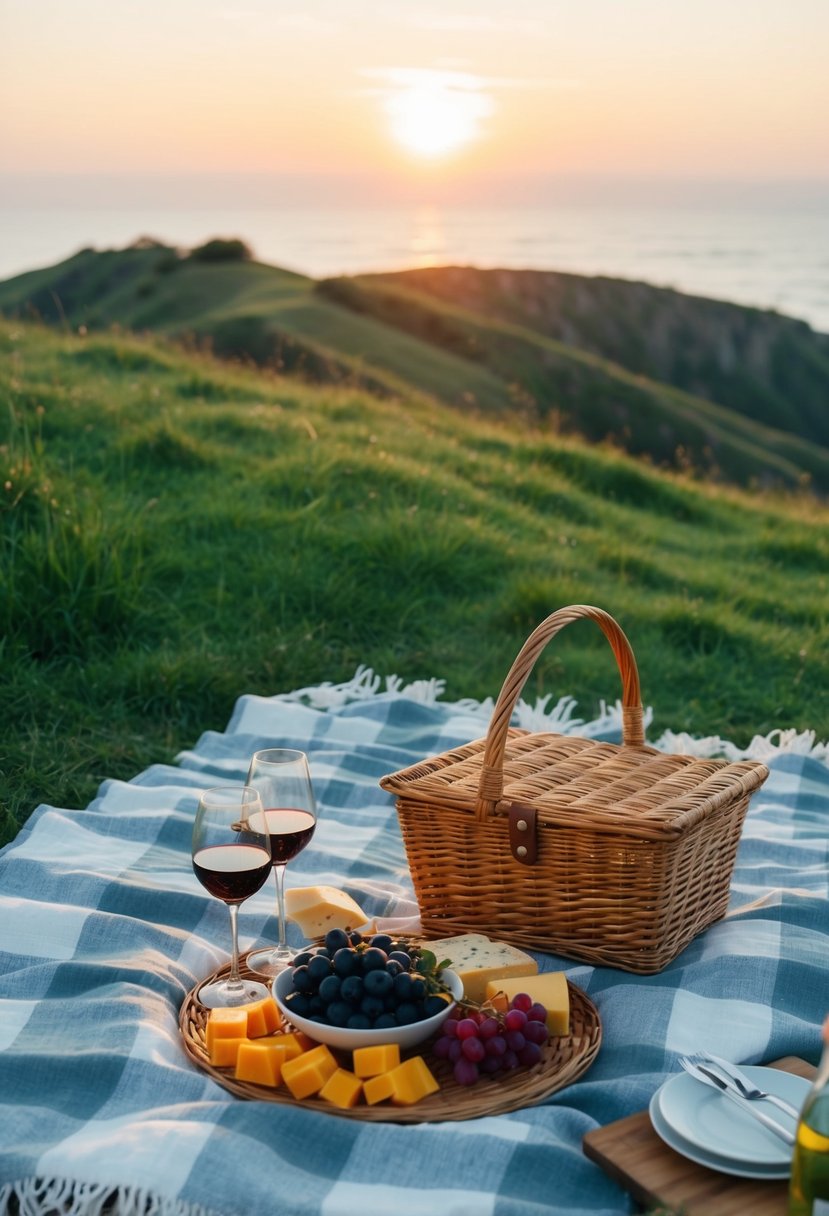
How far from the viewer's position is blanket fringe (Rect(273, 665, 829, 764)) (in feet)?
13.4

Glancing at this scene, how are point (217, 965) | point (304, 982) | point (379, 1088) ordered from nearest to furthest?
1. point (379, 1088)
2. point (304, 982)
3. point (217, 965)

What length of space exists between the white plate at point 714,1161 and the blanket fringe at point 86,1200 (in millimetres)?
690

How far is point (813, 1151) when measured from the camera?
56.1 inches

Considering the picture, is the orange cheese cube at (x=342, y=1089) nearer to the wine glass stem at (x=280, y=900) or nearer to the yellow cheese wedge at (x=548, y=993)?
the yellow cheese wedge at (x=548, y=993)

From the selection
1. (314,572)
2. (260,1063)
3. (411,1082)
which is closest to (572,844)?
(411,1082)

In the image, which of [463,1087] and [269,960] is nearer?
[463,1087]

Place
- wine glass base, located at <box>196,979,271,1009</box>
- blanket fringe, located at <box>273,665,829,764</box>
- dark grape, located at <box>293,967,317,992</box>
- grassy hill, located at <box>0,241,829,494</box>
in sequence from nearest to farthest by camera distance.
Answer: dark grape, located at <box>293,967,317,992</box>, wine glass base, located at <box>196,979,271,1009</box>, blanket fringe, located at <box>273,665,829,764</box>, grassy hill, located at <box>0,241,829,494</box>

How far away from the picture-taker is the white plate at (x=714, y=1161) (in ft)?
5.75

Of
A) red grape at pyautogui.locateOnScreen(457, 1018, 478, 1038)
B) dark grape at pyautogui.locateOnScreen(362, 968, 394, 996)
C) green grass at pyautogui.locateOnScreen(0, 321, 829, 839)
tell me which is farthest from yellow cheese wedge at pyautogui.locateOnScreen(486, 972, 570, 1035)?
green grass at pyautogui.locateOnScreen(0, 321, 829, 839)

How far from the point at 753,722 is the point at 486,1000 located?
262 cm

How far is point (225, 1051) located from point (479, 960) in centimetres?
49

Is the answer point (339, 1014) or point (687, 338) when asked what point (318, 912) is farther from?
point (687, 338)

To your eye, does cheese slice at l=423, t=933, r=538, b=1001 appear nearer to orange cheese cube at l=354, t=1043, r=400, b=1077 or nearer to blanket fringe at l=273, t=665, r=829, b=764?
orange cheese cube at l=354, t=1043, r=400, b=1077

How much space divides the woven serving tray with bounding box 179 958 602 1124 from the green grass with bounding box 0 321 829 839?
154 centimetres
